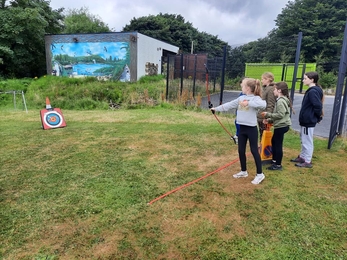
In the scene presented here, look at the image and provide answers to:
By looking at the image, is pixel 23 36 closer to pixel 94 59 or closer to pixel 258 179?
pixel 94 59

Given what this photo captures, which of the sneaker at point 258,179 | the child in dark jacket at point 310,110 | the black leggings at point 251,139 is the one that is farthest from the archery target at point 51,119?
the child in dark jacket at point 310,110

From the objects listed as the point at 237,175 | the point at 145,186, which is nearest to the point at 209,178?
the point at 237,175

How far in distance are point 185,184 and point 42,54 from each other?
2054 centimetres

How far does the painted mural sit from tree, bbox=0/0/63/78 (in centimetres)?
A: 202

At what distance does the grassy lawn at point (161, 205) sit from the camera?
197cm

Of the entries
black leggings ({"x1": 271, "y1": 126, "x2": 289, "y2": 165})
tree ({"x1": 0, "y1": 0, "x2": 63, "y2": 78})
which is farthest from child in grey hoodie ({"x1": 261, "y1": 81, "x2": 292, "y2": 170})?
tree ({"x1": 0, "y1": 0, "x2": 63, "y2": 78})

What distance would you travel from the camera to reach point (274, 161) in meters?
3.58

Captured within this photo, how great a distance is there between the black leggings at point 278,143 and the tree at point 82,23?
28901mm

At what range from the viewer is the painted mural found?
1562 centimetres

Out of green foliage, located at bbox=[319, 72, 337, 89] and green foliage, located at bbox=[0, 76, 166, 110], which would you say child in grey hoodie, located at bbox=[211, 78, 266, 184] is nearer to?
green foliage, located at bbox=[0, 76, 166, 110]

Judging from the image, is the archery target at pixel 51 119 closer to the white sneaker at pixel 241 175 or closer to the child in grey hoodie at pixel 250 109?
the white sneaker at pixel 241 175

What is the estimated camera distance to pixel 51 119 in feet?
20.9

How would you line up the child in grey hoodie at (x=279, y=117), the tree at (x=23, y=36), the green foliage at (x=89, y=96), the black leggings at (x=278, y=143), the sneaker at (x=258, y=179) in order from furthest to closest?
the tree at (x=23, y=36), the green foliage at (x=89, y=96), the black leggings at (x=278, y=143), the child in grey hoodie at (x=279, y=117), the sneaker at (x=258, y=179)

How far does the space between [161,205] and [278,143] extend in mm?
1882
